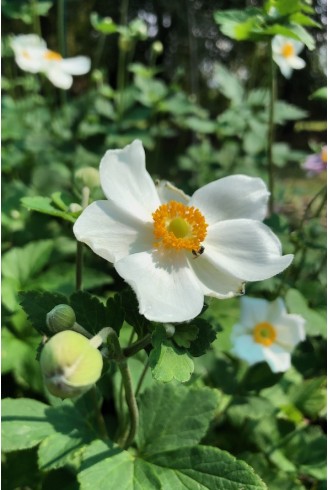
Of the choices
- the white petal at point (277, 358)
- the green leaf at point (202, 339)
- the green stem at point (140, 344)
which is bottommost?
the white petal at point (277, 358)

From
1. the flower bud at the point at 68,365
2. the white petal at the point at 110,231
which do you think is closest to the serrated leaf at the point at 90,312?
the white petal at the point at 110,231

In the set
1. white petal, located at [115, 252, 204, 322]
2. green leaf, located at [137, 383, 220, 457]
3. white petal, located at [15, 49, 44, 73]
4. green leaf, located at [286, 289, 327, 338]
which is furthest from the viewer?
white petal, located at [15, 49, 44, 73]

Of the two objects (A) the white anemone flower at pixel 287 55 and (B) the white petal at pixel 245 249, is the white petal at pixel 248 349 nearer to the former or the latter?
(B) the white petal at pixel 245 249

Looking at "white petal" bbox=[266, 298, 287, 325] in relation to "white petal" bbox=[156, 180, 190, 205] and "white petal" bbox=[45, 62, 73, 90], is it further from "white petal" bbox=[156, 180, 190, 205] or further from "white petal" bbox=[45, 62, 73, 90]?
"white petal" bbox=[45, 62, 73, 90]

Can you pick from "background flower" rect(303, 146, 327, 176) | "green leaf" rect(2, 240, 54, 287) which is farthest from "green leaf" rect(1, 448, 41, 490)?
"background flower" rect(303, 146, 327, 176)

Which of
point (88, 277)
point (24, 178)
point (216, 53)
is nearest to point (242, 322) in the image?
point (88, 277)

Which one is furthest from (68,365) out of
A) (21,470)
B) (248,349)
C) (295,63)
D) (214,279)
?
(295,63)
